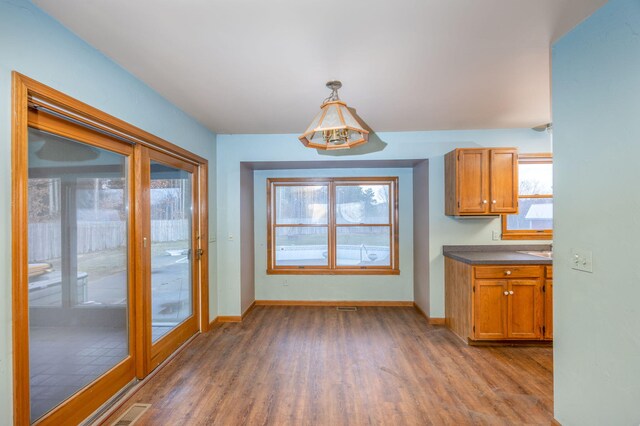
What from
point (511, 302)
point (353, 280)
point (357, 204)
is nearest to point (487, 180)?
point (511, 302)

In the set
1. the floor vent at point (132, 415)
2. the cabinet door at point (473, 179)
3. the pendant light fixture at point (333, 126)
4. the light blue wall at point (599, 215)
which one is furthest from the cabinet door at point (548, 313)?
the floor vent at point (132, 415)

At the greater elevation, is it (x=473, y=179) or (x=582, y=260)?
(x=473, y=179)

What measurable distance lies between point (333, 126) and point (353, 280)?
3.20m

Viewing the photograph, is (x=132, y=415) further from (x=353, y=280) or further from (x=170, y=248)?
(x=353, y=280)

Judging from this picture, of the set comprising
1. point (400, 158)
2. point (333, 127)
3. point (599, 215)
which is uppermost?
point (400, 158)

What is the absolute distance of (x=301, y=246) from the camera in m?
5.00

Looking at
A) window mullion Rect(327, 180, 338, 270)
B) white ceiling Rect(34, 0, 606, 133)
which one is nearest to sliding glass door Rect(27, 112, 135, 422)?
white ceiling Rect(34, 0, 606, 133)

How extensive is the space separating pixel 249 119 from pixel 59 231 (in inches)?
85.2

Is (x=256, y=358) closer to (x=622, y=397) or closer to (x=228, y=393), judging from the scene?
(x=228, y=393)

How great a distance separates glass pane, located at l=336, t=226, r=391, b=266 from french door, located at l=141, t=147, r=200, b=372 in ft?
7.32

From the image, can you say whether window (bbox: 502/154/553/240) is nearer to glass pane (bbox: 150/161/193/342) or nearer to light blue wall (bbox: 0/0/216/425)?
glass pane (bbox: 150/161/193/342)

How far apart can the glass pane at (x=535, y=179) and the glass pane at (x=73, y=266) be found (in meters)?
4.62

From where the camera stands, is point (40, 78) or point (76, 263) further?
point (76, 263)

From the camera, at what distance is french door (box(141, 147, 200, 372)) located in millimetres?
2802
